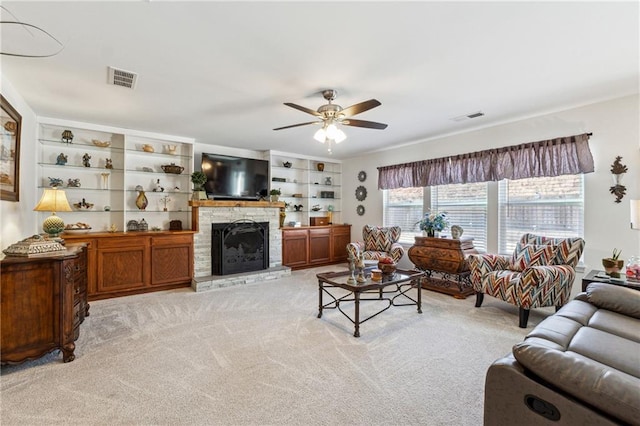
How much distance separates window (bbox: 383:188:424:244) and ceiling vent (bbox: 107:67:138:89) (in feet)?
15.2

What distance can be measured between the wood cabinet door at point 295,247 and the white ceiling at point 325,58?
2684mm

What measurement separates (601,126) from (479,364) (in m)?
3.19


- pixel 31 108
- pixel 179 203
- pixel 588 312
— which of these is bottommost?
pixel 588 312

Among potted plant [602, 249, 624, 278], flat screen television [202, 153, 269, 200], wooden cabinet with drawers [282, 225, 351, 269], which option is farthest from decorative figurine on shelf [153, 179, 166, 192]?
potted plant [602, 249, 624, 278]

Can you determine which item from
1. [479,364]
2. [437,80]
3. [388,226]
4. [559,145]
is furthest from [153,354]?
[559,145]

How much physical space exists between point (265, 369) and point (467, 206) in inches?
158

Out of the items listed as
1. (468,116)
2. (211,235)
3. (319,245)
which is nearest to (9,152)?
(211,235)

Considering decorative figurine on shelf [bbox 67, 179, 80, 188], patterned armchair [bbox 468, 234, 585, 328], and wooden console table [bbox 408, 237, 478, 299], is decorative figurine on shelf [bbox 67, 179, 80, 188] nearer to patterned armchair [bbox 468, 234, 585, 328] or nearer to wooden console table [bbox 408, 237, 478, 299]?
wooden console table [bbox 408, 237, 478, 299]

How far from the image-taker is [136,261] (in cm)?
434

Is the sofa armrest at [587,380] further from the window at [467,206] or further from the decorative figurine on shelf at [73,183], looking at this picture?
the decorative figurine on shelf at [73,183]

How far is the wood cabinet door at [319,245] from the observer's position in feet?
20.7

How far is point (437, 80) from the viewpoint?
2.87m

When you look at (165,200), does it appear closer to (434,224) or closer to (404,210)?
(404,210)

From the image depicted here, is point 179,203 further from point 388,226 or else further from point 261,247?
point 388,226
